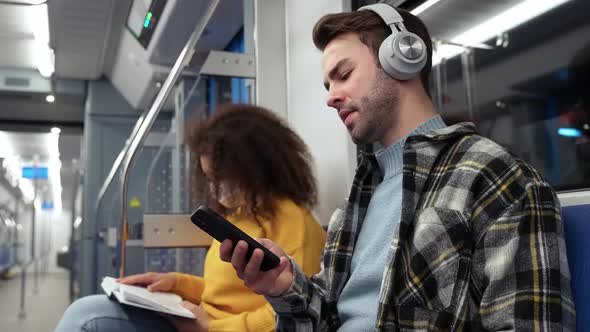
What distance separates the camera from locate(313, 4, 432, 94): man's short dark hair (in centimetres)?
119

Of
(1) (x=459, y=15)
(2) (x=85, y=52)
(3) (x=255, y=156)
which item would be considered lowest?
(3) (x=255, y=156)

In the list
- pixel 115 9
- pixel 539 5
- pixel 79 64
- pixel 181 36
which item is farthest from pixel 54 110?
pixel 539 5

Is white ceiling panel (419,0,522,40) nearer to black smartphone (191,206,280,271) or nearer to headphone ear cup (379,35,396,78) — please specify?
headphone ear cup (379,35,396,78)

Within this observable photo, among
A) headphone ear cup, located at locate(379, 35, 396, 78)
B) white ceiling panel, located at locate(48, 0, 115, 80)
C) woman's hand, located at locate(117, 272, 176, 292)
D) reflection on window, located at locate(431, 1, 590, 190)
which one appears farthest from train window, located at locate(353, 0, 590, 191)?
white ceiling panel, located at locate(48, 0, 115, 80)

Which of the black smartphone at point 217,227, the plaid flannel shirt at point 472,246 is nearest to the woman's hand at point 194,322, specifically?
the black smartphone at point 217,227

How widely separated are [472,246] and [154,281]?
3.47 feet

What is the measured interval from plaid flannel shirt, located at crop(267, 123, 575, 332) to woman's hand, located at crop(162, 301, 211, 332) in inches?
25.2

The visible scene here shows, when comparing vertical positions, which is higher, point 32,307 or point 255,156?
point 255,156

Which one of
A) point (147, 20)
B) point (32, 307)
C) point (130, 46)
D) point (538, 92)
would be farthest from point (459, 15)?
point (32, 307)

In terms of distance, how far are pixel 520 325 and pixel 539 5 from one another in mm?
1808

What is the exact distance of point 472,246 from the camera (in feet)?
2.89

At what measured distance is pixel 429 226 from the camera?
2.95 ft

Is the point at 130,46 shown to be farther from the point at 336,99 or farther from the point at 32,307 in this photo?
the point at 32,307

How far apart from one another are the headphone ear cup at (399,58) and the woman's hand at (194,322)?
788 millimetres
